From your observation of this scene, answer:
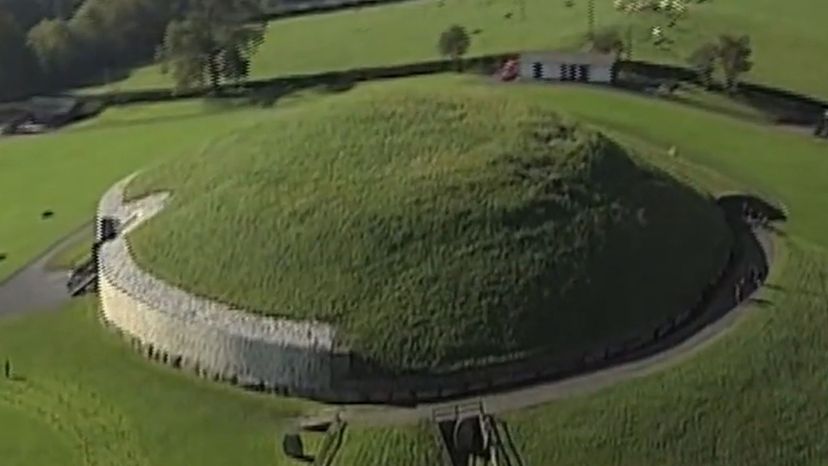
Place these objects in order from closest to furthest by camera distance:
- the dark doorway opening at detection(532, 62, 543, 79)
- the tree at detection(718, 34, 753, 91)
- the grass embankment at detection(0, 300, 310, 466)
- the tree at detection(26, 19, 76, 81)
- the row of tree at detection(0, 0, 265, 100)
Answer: the grass embankment at detection(0, 300, 310, 466), the tree at detection(718, 34, 753, 91), the dark doorway opening at detection(532, 62, 543, 79), the row of tree at detection(0, 0, 265, 100), the tree at detection(26, 19, 76, 81)

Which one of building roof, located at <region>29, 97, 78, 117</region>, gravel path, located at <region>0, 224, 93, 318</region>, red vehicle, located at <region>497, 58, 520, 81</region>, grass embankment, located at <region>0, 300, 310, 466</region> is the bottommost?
building roof, located at <region>29, 97, 78, 117</region>

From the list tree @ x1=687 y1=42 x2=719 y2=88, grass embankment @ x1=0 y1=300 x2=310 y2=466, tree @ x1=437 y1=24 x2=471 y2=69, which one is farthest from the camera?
tree @ x1=437 y1=24 x2=471 y2=69

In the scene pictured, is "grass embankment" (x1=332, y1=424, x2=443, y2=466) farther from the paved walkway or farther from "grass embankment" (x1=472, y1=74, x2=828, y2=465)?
"grass embankment" (x1=472, y1=74, x2=828, y2=465)

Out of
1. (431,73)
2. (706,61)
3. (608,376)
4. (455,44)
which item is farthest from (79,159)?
(608,376)

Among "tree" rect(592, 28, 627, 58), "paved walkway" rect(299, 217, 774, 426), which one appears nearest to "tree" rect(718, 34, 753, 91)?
"tree" rect(592, 28, 627, 58)

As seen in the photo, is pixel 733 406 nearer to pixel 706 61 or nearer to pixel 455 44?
pixel 706 61

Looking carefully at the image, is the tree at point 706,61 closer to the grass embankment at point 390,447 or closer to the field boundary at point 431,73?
the field boundary at point 431,73

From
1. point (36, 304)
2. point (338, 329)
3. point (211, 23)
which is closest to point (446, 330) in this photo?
point (338, 329)

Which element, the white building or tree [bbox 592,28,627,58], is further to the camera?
tree [bbox 592,28,627,58]

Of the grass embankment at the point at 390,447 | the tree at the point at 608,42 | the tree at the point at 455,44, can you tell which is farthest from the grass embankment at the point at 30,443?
the tree at the point at 608,42
